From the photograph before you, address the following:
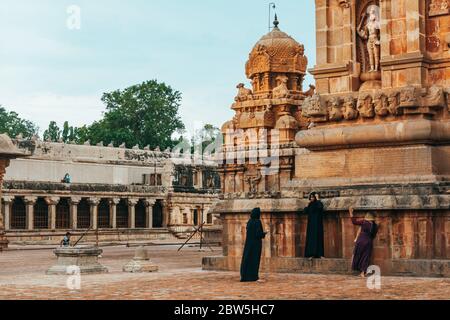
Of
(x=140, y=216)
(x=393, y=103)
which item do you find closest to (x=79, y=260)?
(x=393, y=103)

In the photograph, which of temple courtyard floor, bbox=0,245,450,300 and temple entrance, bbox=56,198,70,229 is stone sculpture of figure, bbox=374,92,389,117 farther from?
temple entrance, bbox=56,198,70,229

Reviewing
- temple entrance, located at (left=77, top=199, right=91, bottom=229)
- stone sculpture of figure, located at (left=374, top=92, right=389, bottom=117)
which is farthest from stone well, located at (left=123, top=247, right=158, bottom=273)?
temple entrance, located at (left=77, top=199, right=91, bottom=229)

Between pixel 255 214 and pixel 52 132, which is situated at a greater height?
pixel 52 132

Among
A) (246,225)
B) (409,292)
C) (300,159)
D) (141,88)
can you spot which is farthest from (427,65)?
(141,88)

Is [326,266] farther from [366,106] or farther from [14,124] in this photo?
[14,124]

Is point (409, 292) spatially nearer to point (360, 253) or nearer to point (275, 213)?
point (360, 253)

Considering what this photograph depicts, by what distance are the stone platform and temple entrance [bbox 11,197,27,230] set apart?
39.4 m

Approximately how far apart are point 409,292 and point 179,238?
51.5m

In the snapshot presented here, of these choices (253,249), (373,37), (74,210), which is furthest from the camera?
(74,210)

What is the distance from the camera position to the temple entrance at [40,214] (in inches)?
2330

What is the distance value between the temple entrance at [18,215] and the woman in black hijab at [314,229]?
141 feet

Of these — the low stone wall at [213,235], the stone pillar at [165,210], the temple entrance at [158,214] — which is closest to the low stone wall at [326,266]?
the low stone wall at [213,235]

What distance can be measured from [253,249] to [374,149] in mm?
3454

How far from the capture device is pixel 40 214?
196 feet
